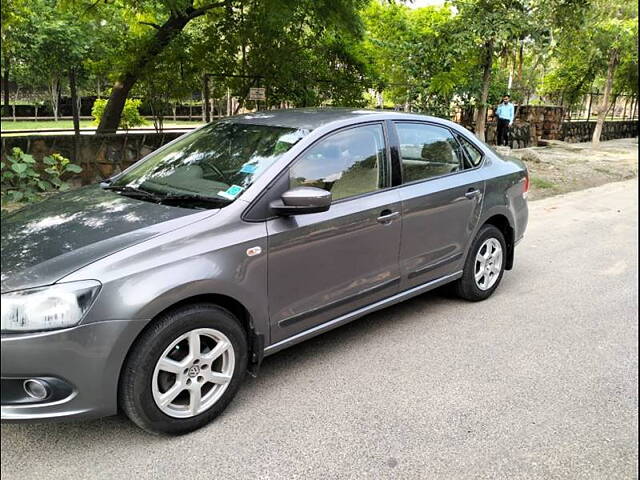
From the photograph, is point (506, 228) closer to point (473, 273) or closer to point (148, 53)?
point (473, 273)

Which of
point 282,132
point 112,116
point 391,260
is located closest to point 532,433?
point 391,260

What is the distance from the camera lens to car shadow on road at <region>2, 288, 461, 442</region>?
9.12 feet

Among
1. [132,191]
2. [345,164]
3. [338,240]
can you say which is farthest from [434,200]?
[132,191]

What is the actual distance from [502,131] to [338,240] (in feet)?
47.8

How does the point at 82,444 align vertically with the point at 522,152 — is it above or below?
below

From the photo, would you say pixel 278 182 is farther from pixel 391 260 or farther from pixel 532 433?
pixel 532 433

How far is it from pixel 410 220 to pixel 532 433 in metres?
1.56

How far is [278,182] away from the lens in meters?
3.18

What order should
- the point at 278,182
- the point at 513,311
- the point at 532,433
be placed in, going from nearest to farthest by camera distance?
1. the point at 532,433
2. the point at 278,182
3. the point at 513,311

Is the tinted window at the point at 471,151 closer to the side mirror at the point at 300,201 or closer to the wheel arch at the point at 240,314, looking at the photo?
the side mirror at the point at 300,201

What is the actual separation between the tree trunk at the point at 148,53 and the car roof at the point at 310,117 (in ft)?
15.7

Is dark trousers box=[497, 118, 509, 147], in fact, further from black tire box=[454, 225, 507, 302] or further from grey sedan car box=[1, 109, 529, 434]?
grey sedan car box=[1, 109, 529, 434]

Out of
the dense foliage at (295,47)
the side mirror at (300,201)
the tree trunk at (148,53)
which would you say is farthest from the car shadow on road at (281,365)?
the tree trunk at (148,53)

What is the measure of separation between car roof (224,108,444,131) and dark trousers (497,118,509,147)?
13283 mm
